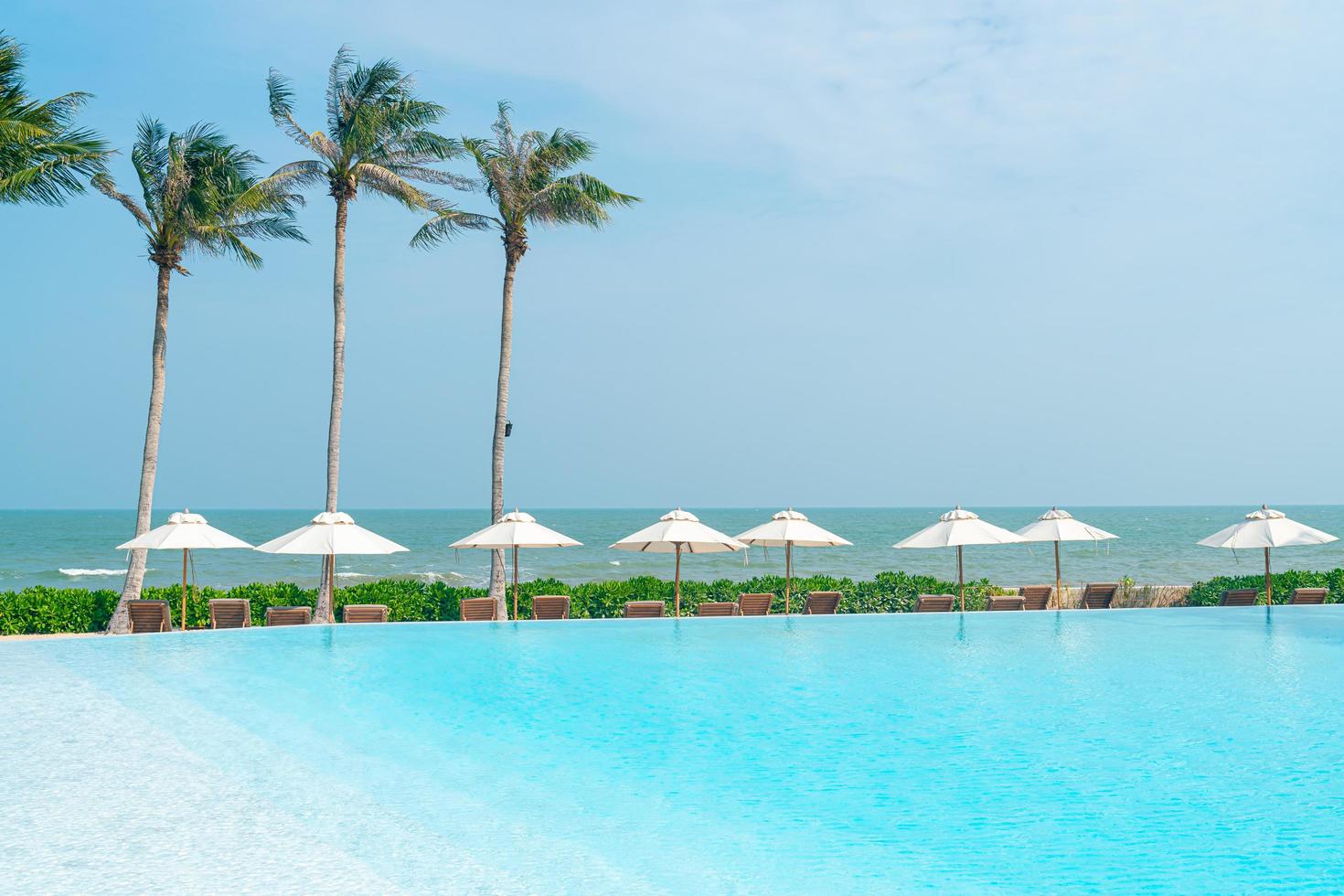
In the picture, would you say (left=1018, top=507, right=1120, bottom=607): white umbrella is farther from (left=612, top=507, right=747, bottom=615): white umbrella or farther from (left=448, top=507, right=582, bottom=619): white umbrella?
(left=448, top=507, right=582, bottom=619): white umbrella

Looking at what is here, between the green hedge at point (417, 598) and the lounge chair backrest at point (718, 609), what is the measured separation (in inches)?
27.7

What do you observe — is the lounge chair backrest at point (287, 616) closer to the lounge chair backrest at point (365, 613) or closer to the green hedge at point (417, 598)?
the lounge chair backrest at point (365, 613)

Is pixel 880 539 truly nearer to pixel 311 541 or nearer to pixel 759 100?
pixel 759 100

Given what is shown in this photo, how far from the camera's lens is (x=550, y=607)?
18.7m

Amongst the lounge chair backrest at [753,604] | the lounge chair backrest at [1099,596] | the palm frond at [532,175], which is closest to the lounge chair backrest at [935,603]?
the lounge chair backrest at [753,604]

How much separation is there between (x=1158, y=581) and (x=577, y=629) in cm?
3952

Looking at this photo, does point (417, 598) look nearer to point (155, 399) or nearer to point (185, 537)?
point (185, 537)

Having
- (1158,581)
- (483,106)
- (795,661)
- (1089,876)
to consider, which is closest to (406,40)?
(483,106)

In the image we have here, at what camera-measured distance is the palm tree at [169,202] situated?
655 inches

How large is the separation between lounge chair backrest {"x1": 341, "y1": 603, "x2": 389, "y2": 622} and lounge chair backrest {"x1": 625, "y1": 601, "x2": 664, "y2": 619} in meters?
4.53

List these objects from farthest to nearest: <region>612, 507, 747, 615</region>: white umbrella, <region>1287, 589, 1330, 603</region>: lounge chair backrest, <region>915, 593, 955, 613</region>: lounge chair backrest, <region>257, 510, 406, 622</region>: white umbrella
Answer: <region>1287, 589, 1330, 603</region>: lounge chair backrest, <region>915, 593, 955, 613</region>: lounge chair backrest, <region>612, 507, 747, 615</region>: white umbrella, <region>257, 510, 406, 622</region>: white umbrella

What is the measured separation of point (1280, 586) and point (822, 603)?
422 inches

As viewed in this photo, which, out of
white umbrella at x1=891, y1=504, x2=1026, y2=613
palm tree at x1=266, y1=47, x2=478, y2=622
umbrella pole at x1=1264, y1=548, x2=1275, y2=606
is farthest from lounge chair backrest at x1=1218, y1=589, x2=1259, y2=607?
palm tree at x1=266, y1=47, x2=478, y2=622

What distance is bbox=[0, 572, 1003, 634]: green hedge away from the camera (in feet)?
53.8
